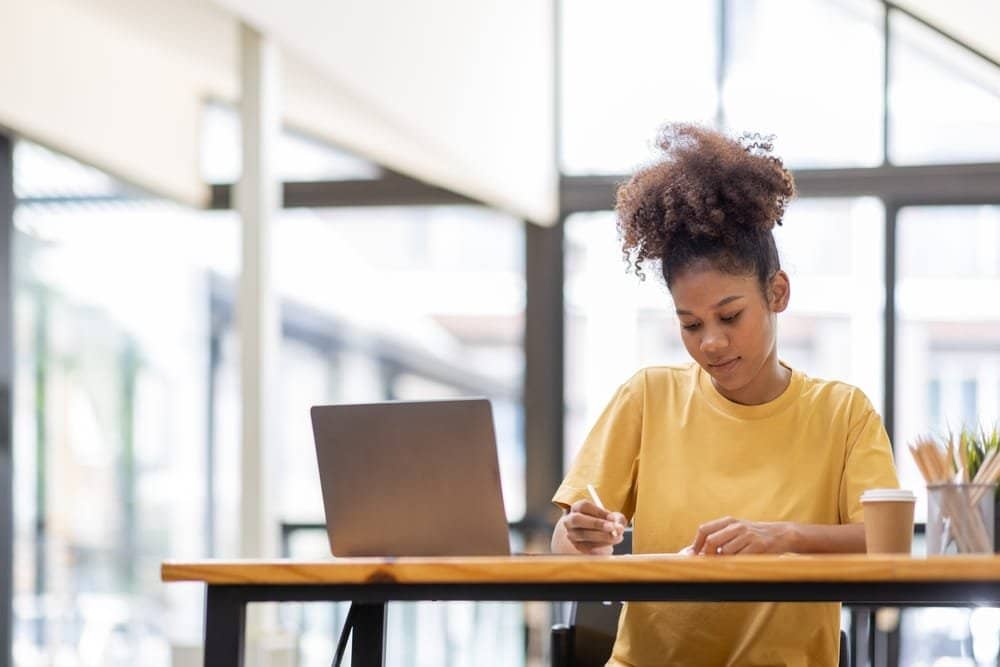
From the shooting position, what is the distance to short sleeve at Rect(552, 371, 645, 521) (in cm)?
232

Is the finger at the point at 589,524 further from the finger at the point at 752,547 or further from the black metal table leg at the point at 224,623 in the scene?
the black metal table leg at the point at 224,623

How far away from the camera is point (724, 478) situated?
7.38 ft

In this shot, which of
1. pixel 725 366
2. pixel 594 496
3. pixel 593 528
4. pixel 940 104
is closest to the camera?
pixel 593 528

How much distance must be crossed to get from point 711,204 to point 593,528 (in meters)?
0.54

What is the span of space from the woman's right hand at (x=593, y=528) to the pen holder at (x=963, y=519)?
416 mm

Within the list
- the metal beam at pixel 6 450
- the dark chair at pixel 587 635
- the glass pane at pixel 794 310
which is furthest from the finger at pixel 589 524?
the glass pane at pixel 794 310

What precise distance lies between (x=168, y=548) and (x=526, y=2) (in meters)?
2.66

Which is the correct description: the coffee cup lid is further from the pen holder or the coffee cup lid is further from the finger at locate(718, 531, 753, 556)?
the finger at locate(718, 531, 753, 556)

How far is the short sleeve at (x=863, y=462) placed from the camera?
84.3 inches

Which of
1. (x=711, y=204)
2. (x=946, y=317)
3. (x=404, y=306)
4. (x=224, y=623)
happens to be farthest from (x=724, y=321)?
(x=404, y=306)

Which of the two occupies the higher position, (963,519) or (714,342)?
(714,342)

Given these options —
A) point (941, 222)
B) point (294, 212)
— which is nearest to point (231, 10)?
point (294, 212)

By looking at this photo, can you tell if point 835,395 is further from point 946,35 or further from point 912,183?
point 946,35

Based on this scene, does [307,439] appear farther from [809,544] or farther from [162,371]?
[809,544]
